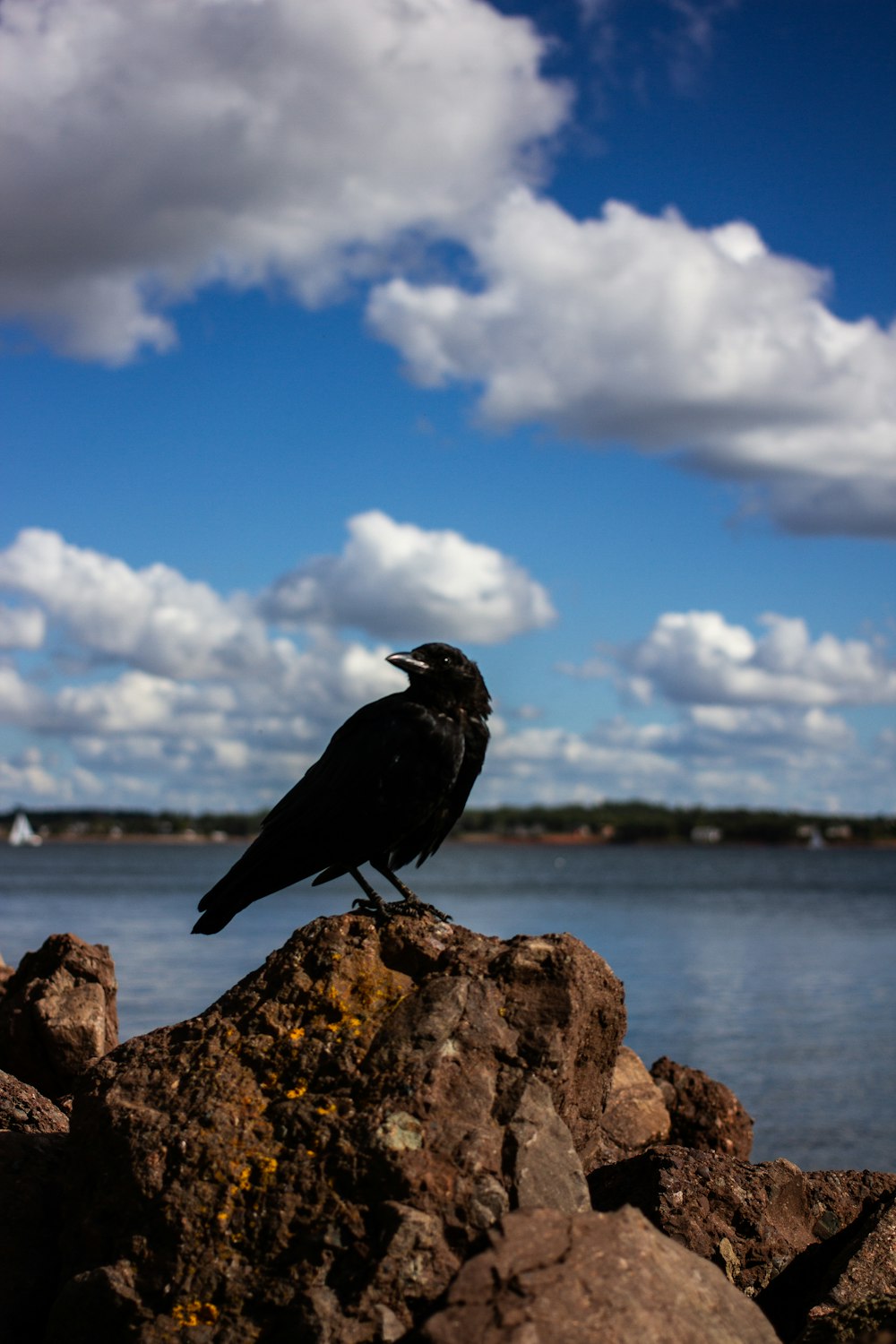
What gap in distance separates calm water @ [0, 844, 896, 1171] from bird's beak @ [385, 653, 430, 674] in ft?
40.8

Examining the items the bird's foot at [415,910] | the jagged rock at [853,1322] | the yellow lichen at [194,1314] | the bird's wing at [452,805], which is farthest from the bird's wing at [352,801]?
the jagged rock at [853,1322]

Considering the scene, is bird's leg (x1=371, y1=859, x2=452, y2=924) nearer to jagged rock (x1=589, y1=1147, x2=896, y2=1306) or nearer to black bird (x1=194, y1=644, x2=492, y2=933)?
black bird (x1=194, y1=644, x2=492, y2=933)

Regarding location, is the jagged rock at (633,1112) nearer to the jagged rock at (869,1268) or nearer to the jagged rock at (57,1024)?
the jagged rock at (869,1268)

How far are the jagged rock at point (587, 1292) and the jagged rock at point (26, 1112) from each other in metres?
2.88

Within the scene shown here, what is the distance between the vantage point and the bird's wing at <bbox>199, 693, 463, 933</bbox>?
7148 millimetres

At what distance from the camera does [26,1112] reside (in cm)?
667

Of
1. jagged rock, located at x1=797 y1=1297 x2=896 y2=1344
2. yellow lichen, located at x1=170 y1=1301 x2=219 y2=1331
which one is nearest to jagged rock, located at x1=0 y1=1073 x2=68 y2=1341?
yellow lichen, located at x1=170 y1=1301 x2=219 y2=1331

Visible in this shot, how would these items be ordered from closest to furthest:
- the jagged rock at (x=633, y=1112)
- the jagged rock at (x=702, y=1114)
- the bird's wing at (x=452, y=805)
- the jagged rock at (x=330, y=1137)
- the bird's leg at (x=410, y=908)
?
the jagged rock at (x=330, y=1137) < the bird's leg at (x=410, y=908) < the bird's wing at (x=452, y=805) < the jagged rock at (x=633, y=1112) < the jagged rock at (x=702, y=1114)

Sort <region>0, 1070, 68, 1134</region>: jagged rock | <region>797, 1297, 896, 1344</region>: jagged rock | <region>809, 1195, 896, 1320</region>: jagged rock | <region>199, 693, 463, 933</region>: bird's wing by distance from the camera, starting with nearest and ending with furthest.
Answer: <region>797, 1297, 896, 1344</region>: jagged rock < <region>809, 1195, 896, 1320</region>: jagged rock < <region>0, 1070, 68, 1134</region>: jagged rock < <region>199, 693, 463, 933</region>: bird's wing

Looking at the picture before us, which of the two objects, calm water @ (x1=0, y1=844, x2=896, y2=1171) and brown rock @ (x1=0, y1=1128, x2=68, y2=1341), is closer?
brown rock @ (x1=0, y1=1128, x2=68, y2=1341)

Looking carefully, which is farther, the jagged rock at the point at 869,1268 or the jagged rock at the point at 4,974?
the jagged rock at the point at 4,974

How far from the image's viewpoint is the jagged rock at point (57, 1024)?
938 centimetres

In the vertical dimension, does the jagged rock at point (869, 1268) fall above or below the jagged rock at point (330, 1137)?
below

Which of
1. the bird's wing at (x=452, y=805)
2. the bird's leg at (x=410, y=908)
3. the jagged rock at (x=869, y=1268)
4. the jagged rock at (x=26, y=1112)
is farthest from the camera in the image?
the bird's wing at (x=452, y=805)
